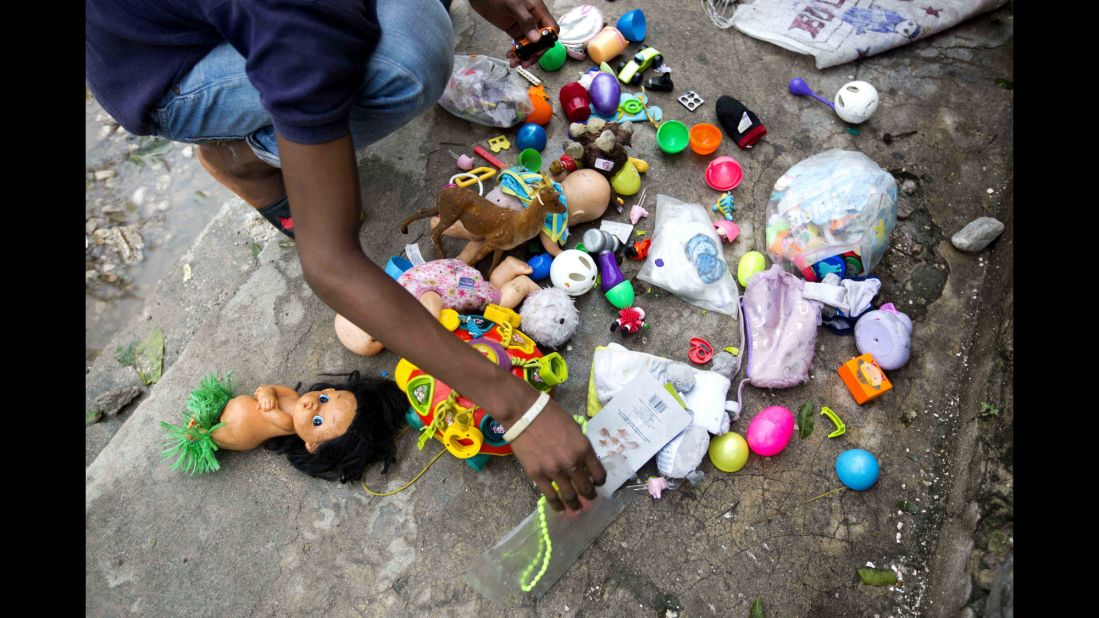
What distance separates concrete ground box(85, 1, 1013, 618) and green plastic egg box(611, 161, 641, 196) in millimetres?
118

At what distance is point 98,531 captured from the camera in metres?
2.19

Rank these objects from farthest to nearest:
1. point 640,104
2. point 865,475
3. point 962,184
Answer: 1. point 640,104
2. point 962,184
3. point 865,475

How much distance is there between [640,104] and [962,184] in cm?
135

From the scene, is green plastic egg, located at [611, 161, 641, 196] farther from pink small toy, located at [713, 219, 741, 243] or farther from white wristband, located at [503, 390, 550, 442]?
→ white wristband, located at [503, 390, 550, 442]

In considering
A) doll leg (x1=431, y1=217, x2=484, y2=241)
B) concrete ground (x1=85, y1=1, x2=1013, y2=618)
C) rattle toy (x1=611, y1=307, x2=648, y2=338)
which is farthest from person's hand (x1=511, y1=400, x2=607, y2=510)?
doll leg (x1=431, y1=217, x2=484, y2=241)

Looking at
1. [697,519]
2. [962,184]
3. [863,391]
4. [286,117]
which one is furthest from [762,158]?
[286,117]

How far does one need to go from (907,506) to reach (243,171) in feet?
8.03

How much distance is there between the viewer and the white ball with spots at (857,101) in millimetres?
2764

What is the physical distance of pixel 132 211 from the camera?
3332mm

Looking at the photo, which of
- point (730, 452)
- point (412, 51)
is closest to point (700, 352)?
point (730, 452)

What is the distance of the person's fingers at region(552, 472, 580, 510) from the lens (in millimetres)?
1701

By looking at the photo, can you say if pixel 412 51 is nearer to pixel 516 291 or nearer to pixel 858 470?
pixel 516 291

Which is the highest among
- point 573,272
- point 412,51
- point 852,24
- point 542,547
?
point 412,51

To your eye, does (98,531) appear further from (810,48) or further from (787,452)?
(810,48)
